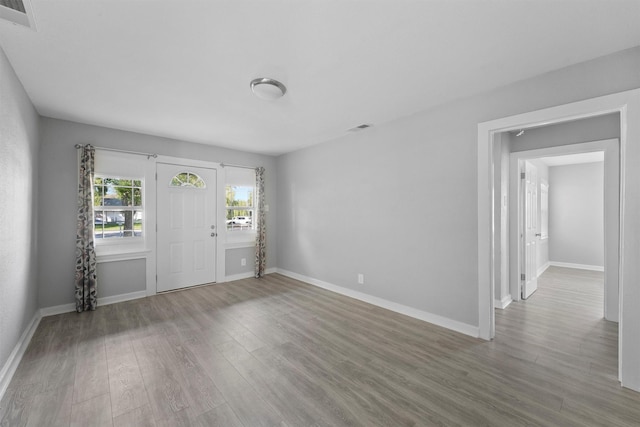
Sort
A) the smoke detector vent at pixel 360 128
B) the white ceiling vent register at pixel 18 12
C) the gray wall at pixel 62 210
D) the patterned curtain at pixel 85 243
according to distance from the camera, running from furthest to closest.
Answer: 1. the smoke detector vent at pixel 360 128
2. the patterned curtain at pixel 85 243
3. the gray wall at pixel 62 210
4. the white ceiling vent register at pixel 18 12

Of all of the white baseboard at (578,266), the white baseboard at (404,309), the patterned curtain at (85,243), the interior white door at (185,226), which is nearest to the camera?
the white baseboard at (404,309)

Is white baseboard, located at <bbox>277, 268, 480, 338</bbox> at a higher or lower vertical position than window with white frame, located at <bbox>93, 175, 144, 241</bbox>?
lower

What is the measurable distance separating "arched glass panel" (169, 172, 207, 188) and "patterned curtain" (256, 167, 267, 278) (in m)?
1.10

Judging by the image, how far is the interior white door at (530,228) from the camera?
4148mm

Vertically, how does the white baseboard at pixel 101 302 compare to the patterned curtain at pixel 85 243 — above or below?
below

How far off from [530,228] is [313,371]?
4.46m

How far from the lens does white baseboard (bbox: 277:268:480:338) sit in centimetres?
296

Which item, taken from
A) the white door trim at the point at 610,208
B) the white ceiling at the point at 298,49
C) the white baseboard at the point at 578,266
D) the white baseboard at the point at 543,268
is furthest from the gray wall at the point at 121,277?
the white baseboard at the point at 578,266

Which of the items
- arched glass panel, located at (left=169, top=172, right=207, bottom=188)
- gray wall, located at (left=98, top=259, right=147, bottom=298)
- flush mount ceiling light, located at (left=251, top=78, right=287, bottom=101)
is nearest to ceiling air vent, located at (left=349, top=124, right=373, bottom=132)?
flush mount ceiling light, located at (left=251, top=78, right=287, bottom=101)

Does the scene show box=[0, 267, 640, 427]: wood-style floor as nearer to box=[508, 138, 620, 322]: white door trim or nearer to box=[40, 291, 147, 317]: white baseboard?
box=[40, 291, 147, 317]: white baseboard

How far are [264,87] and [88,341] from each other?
3.29 metres

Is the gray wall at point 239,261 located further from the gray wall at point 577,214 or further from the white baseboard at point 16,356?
the gray wall at point 577,214

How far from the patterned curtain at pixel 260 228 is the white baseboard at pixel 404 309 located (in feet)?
3.31

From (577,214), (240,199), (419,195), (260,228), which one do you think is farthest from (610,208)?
(240,199)
